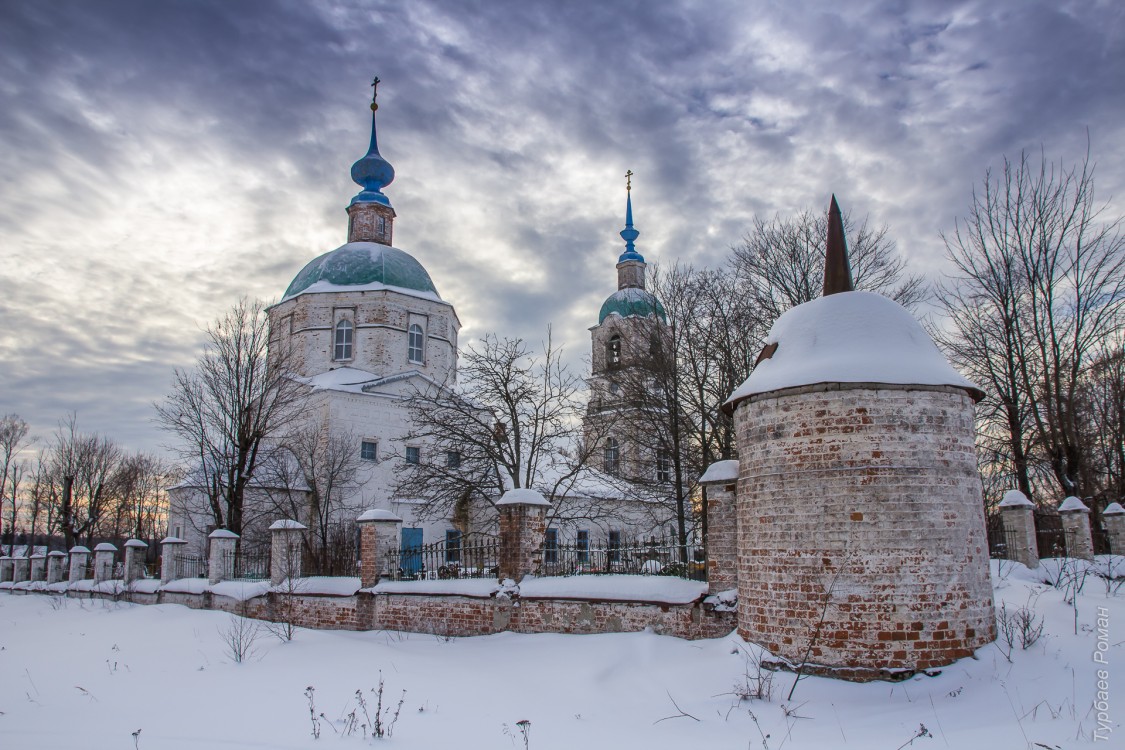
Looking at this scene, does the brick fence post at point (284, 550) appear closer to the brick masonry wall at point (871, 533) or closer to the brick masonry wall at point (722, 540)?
the brick masonry wall at point (722, 540)

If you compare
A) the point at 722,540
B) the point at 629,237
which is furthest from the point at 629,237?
the point at 722,540

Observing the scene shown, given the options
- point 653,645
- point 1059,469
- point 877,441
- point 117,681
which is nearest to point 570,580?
point 653,645

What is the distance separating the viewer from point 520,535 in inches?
431

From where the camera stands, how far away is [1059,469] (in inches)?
701

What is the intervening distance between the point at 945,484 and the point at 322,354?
23896mm

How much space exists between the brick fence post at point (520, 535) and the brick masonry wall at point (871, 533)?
3.88 meters

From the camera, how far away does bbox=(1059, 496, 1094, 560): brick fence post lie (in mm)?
13797

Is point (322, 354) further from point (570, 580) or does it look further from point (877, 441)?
point (877, 441)

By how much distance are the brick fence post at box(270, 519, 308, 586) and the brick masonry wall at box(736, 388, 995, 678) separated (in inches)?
347

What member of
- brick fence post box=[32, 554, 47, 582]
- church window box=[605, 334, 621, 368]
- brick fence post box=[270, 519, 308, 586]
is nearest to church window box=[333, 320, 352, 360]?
church window box=[605, 334, 621, 368]

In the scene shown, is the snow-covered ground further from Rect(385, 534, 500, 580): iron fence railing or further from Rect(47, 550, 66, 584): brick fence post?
Rect(47, 550, 66, 584): brick fence post

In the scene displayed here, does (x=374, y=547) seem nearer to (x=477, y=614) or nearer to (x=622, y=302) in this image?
(x=477, y=614)

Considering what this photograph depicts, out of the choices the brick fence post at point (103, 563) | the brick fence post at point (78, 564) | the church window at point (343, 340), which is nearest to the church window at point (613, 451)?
the church window at point (343, 340)

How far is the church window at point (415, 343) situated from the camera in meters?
28.8
